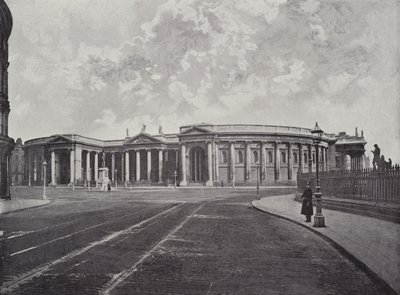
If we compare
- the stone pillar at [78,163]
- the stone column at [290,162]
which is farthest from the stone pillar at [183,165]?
the stone pillar at [78,163]

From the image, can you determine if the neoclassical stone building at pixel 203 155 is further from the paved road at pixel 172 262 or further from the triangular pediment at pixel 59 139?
the paved road at pixel 172 262

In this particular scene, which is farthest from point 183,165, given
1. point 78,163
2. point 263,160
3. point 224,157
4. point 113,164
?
point 78,163

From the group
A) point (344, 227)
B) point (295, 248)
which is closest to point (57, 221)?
point (295, 248)

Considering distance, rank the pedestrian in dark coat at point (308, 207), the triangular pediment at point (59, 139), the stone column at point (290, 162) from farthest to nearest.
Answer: the triangular pediment at point (59, 139)
the stone column at point (290, 162)
the pedestrian in dark coat at point (308, 207)

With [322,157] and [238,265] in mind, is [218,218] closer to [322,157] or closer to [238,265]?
[238,265]

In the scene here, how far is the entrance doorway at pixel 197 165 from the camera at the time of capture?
6350cm

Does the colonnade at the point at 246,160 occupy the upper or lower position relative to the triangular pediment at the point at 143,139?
lower

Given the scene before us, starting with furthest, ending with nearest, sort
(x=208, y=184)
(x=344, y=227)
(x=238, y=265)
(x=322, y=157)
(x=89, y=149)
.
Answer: (x=89, y=149)
(x=322, y=157)
(x=208, y=184)
(x=344, y=227)
(x=238, y=265)

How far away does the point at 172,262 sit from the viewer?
7.29m

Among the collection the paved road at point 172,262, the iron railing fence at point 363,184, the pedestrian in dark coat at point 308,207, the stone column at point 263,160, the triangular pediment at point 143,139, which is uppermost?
the triangular pediment at point 143,139

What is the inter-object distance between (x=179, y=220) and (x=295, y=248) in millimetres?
6386

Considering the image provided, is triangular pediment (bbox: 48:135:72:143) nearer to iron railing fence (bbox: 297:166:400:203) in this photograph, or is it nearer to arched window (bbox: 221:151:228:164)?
arched window (bbox: 221:151:228:164)

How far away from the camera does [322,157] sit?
6944cm

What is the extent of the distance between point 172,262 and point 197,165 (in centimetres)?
5684
